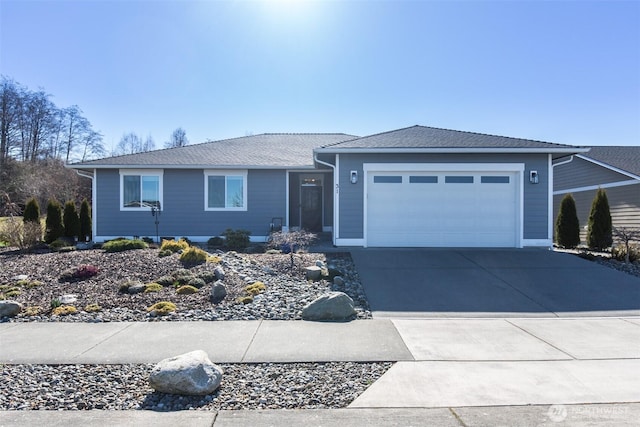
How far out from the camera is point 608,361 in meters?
4.78

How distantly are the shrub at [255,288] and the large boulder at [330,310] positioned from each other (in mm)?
1413

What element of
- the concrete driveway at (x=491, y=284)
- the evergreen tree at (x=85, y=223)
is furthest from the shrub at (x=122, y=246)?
the concrete driveway at (x=491, y=284)

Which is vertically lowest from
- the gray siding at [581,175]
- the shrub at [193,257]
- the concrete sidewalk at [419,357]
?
the concrete sidewalk at [419,357]

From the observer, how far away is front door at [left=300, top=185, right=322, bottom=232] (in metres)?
15.7

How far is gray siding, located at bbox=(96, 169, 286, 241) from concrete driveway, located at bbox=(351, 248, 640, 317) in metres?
4.54

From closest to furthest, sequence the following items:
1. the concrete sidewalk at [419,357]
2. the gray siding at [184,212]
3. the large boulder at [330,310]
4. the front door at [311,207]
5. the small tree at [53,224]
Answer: the concrete sidewalk at [419,357], the large boulder at [330,310], the small tree at [53,224], the gray siding at [184,212], the front door at [311,207]

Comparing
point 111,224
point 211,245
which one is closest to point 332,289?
point 211,245

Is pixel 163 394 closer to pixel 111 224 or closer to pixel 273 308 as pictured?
pixel 273 308

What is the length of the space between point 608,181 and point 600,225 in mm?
5703

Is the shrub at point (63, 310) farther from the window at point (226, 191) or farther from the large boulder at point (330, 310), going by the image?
the window at point (226, 191)

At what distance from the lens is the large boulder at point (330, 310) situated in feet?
21.5

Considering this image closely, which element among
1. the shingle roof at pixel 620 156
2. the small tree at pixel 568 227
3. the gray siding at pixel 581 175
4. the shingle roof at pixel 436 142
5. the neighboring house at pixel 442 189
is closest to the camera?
the shingle roof at pixel 436 142

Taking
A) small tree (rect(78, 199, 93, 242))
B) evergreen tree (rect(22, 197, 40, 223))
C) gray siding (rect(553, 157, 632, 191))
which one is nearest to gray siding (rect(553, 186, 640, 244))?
gray siding (rect(553, 157, 632, 191))

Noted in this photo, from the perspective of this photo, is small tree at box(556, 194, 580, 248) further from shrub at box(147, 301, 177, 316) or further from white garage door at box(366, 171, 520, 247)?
shrub at box(147, 301, 177, 316)
